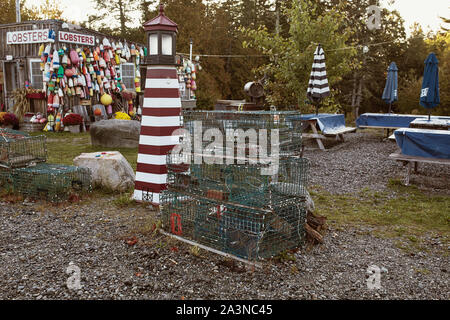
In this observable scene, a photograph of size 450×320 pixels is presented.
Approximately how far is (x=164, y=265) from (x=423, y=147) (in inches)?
249

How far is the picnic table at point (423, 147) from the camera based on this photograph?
8.04 m

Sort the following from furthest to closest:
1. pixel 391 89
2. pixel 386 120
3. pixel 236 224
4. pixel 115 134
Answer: pixel 391 89 < pixel 386 120 < pixel 115 134 < pixel 236 224

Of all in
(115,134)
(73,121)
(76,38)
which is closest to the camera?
(115,134)

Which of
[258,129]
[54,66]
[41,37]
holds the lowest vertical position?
[258,129]

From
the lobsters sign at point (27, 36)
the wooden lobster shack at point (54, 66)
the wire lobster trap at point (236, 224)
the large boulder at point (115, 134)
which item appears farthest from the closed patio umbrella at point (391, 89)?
the lobsters sign at point (27, 36)

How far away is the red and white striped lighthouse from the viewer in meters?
6.14

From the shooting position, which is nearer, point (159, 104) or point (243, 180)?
point (243, 180)

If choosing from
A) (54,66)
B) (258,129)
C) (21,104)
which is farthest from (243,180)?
(21,104)

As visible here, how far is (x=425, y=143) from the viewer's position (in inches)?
324

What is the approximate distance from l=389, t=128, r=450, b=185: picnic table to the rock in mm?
5522

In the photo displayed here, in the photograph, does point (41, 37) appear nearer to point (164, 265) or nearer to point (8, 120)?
point (8, 120)

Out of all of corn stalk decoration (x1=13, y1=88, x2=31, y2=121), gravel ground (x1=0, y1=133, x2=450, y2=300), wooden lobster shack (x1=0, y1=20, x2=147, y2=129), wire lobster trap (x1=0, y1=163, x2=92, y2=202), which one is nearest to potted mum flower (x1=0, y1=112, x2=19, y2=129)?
corn stalk decoration (x1=13, y1=88, x2=31, y2=121)
